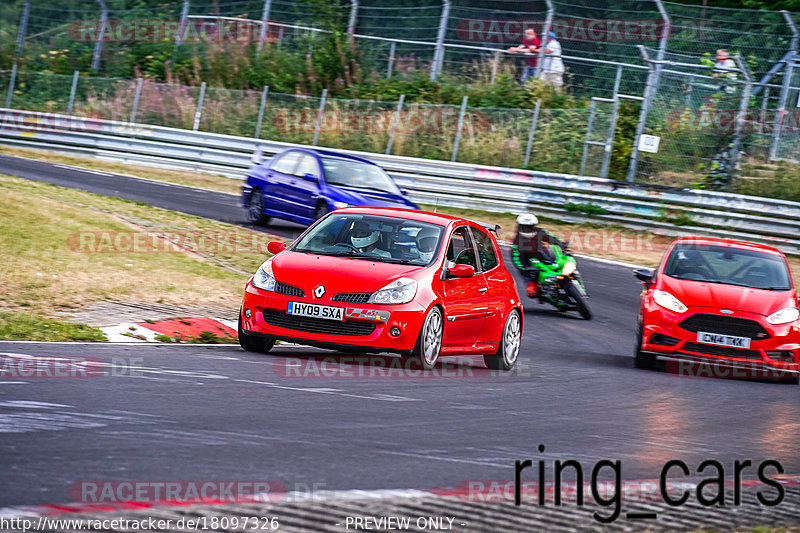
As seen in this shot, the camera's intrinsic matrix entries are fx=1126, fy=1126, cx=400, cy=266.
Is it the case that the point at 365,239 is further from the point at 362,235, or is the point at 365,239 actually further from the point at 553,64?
the point at 553,64

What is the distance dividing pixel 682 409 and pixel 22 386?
206 inches

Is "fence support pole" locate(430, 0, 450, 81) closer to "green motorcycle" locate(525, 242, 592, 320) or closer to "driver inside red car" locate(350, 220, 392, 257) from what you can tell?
"green motorcycle" locate(525, 242, 592, 320)

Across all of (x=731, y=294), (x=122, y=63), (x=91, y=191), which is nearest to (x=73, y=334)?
(x=731, y=294)

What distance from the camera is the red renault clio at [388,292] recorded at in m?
9.62

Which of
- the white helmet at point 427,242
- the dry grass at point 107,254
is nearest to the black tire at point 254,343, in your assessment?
the white helmet at point 427,242

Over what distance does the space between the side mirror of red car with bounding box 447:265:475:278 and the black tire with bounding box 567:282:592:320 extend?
220 inches

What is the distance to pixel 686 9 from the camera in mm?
27141

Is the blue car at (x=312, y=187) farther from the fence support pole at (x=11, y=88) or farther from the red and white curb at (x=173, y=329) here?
the fence support pole at (x=11, y=88)

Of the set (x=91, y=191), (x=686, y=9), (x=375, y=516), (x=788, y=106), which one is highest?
(x=686, y=9)

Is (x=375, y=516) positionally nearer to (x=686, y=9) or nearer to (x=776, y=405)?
(x=776, y=405)

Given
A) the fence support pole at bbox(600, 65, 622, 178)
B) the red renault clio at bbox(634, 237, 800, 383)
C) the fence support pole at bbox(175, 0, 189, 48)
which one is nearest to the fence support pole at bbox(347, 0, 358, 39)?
the fence support pole at bbox(175, 0, 189, 48)

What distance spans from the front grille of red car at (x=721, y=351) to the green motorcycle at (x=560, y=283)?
3.91m

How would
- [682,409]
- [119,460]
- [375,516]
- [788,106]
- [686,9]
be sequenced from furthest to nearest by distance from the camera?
[686,9] < [788,106] < [682,409] < [119,460] < [375,516]

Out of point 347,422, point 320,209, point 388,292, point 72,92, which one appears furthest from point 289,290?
point 72,92
